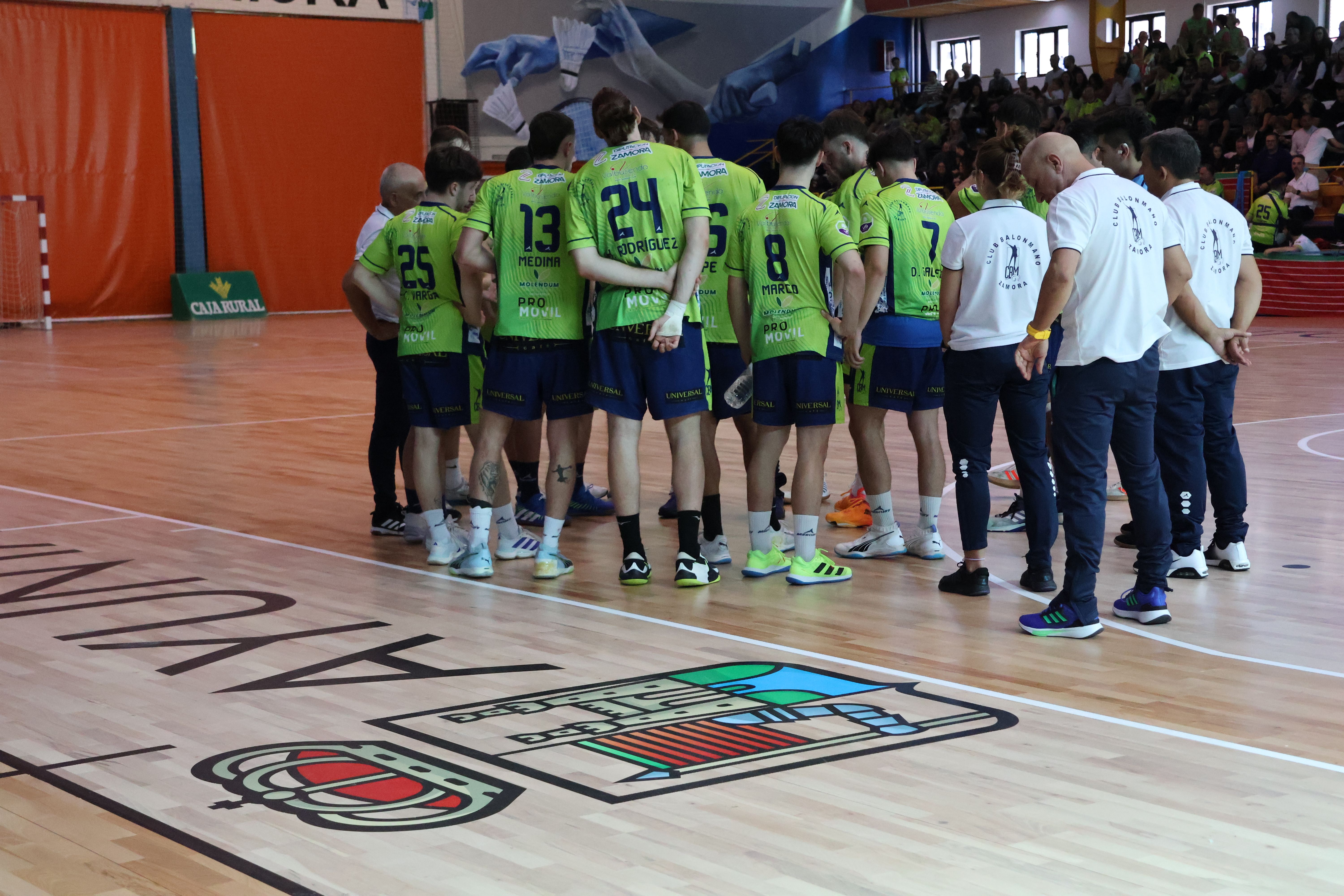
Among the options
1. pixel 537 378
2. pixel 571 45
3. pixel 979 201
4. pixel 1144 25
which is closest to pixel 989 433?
pixel 979 201

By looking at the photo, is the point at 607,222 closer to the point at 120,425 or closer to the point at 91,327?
the point at 120,425

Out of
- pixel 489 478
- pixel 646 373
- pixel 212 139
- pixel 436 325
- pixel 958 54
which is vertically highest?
pixel 958 54

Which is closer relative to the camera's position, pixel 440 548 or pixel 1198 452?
pixel 1198 452

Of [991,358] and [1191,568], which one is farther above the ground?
[991,358]

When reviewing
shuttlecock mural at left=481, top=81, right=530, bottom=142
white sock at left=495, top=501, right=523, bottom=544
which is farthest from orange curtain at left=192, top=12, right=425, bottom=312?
white sock at left=495, top=501, right=523, bottom=544

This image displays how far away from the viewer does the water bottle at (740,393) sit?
6402mm

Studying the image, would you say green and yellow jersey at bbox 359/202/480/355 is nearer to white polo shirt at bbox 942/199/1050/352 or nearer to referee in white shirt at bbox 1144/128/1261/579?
white polo shirt at bbox 942/199/1050/352

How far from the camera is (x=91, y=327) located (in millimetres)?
23453

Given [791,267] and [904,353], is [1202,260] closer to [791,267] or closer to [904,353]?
[904,353]

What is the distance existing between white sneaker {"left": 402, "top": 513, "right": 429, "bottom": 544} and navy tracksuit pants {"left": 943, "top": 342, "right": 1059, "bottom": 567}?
2.57m

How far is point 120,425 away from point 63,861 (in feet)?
29.3

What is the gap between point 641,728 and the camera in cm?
409

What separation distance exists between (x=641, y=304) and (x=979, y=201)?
1999mm

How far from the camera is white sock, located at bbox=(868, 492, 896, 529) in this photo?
647 centimetres
